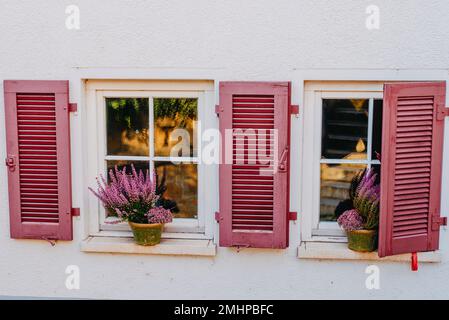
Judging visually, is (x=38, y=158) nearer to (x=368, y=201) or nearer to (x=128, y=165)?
(x=128, y=165)

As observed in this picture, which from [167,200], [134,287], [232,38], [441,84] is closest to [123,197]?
[167,200]

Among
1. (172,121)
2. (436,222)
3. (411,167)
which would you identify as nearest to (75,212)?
(172,121)

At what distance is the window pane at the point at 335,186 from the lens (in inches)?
192

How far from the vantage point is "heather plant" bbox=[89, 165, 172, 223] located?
4.71 metres

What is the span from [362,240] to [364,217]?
0.56ft

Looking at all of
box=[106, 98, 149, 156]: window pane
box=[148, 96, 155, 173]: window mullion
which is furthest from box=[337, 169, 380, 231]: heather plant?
box=[106, 98, 149, 156]: window pane

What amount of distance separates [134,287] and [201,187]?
37.8 inches

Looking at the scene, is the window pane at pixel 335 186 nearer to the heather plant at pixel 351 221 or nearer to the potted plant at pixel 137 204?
the heather plant at pixel 351 221

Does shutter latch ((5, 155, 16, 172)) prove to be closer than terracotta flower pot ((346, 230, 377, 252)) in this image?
No

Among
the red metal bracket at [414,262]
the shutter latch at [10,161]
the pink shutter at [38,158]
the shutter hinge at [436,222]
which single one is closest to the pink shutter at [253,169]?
the red metal bracket at [414,262]

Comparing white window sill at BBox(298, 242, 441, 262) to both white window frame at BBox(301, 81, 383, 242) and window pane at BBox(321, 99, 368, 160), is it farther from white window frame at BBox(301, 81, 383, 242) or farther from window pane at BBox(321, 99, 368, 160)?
window pane at BBox(321, 99, 368, 160)

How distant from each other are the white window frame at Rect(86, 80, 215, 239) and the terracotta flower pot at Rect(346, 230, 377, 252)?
1097 mm

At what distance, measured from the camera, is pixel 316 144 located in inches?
189

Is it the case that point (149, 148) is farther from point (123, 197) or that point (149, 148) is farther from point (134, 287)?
point (134, 287)
